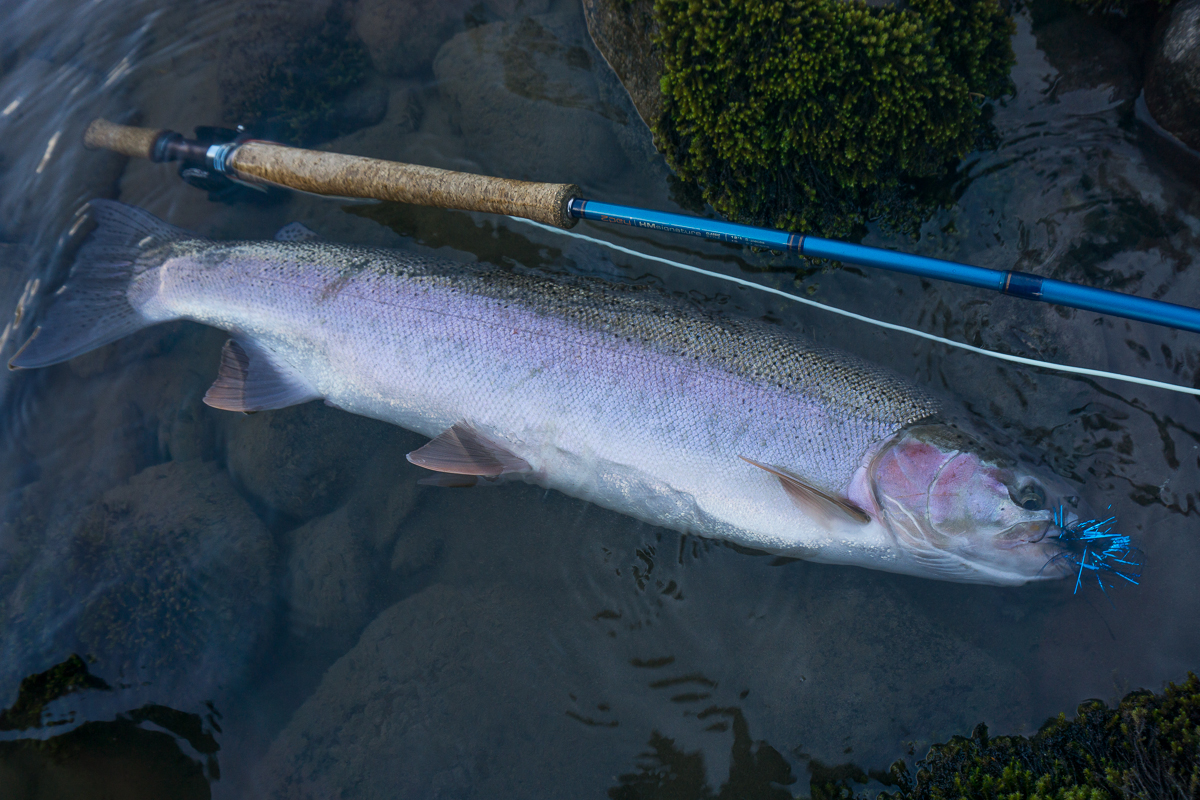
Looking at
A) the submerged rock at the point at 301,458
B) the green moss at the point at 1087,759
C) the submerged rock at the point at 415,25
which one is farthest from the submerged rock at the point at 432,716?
the submerged rock at the point at 415,25

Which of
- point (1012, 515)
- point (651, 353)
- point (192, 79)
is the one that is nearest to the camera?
point (1012, 515)

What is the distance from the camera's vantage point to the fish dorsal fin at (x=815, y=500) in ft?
10.9

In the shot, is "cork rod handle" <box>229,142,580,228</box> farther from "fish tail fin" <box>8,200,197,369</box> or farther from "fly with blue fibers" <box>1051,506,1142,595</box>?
"fly with blue fibers" <box>1051,506,1142,595</box>

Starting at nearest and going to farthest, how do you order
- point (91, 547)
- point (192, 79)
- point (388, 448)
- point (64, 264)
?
1. point (91, 547)
2. point (388, 448)
3. point (64, 264)
4. point (192, 79)

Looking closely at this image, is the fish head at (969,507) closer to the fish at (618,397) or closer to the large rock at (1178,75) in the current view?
the fish at (618,397)

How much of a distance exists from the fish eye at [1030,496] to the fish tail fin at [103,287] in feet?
17.9

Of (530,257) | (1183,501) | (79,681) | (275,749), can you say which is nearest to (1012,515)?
(1183,501)

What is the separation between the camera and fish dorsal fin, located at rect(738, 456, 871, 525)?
130 inches

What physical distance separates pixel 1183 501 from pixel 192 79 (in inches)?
314

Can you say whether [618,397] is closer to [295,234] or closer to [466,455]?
[466,455]

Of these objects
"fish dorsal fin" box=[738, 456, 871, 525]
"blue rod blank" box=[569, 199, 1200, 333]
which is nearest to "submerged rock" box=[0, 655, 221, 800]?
"fish dorsal fin" box=[738, 456, 871, 525]

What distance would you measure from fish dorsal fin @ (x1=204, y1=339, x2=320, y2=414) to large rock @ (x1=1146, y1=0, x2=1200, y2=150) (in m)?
5.75

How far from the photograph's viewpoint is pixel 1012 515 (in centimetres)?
320

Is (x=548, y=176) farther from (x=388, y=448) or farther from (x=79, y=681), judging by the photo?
(x=79, y=681)
